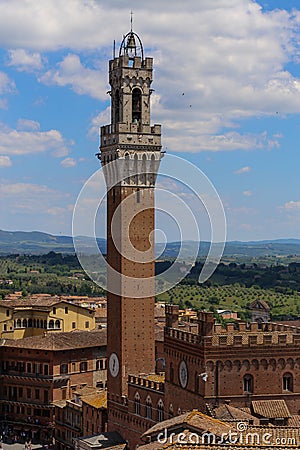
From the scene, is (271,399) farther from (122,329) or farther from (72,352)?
(72,352)

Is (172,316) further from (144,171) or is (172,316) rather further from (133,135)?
(133,135)

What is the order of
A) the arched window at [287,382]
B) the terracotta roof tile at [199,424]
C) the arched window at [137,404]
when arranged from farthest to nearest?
the arched window at [137,404]
the arched window at [287,382]
the terracotta roof tile at [199,424]

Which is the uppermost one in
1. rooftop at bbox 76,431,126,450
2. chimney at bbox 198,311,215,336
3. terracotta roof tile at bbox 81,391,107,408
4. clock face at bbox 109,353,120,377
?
chimney at bbox 198,311,215,336

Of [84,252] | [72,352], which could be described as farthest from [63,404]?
[84,252]

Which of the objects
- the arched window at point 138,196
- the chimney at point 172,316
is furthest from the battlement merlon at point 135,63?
the chimney at point 172,316

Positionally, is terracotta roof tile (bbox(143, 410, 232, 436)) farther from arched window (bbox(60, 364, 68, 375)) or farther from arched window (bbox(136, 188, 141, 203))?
arched window (bbox(60, 364, 68, 375))

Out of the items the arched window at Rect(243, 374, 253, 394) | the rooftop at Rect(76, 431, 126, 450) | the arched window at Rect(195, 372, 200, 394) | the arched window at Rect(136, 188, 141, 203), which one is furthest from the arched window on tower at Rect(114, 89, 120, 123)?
the arched window at Rect(243, 374, 253, 394)

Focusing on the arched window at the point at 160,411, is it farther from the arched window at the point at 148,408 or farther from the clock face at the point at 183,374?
the clock face at the point at 183,374

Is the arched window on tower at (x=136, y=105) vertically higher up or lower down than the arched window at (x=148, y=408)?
higher up
